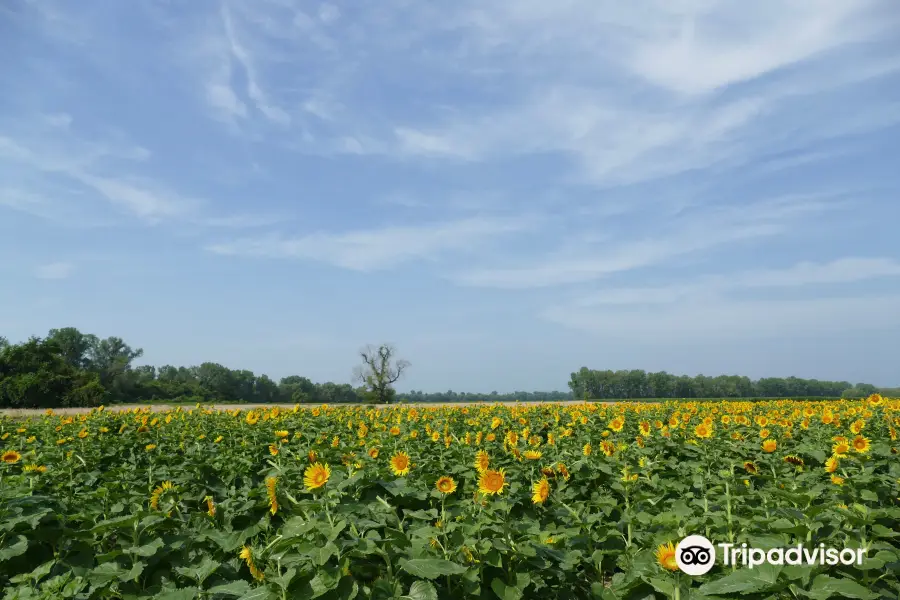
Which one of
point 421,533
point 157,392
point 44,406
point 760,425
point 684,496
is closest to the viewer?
point 421,533

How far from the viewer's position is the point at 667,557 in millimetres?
3289

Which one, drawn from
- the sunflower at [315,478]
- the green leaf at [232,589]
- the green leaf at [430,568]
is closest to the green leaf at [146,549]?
the green leaf at [232,589]

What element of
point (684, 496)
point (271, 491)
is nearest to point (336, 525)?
point (271, 491)

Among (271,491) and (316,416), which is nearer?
(271,491)

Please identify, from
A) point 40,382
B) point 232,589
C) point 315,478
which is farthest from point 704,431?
point 40,382

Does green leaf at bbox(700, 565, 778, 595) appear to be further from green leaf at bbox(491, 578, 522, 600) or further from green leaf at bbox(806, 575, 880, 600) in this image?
green leaf at bbox(491, 578, 522, 600)

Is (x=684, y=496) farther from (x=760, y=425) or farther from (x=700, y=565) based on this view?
(x=760, y=425)

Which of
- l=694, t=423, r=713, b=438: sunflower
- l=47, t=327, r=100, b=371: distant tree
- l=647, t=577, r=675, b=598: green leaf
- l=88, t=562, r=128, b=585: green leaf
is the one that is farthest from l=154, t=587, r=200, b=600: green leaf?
l=47, t=327, r=100, b=371: distant tree

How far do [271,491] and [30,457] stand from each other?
Answer: 598 centimetres

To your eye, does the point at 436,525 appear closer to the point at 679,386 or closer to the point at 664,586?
the point at 664,586

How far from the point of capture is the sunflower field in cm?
285

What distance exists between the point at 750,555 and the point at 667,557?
622 millimetres

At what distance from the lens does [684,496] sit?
537 centimetres

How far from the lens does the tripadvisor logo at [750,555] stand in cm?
329
